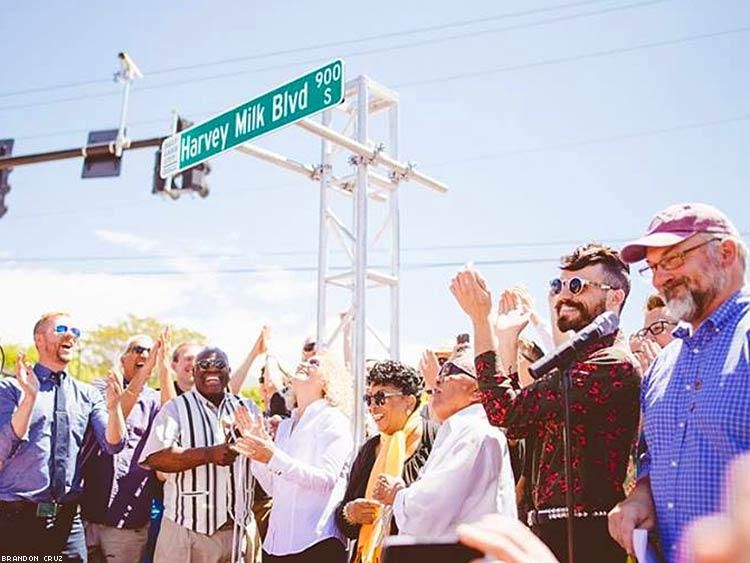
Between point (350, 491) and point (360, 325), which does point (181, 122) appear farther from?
point (350, 491)

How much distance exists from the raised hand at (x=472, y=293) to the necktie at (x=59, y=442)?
3.19 metres

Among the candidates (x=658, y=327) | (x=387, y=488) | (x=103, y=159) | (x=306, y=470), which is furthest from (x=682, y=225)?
(x=103, y=159)

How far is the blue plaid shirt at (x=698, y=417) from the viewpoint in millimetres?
2180

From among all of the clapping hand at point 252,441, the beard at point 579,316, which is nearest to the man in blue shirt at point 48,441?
the clapping hand at point 252,441

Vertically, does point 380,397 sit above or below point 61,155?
below

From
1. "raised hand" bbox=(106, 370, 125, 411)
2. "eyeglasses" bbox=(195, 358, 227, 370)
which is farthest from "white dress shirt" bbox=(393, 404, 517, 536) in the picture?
"raised hand" bbox=(106, 370, 125, 411)

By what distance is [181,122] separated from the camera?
9.95m

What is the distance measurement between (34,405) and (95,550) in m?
1.19

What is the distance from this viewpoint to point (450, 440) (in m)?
3.70

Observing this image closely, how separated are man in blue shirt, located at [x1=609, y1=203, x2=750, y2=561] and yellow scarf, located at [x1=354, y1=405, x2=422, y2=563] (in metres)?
1.99

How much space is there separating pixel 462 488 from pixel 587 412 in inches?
33.4

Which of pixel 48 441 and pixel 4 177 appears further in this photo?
pixel 4 177

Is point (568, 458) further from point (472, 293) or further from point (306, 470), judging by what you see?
point (306, 470)

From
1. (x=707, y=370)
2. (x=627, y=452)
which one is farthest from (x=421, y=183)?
(x=707, y=370)
